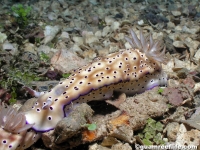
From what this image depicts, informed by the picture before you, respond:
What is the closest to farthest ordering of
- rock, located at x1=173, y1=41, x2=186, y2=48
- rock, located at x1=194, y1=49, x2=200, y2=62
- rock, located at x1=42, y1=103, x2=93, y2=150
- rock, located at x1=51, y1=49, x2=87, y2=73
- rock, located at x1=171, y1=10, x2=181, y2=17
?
rock, located at x1=42, y1=103, x2=93, y2=150
rock, located at x1=51, y1=49, x2=87, y2=73
rock, located at x1=194, y1=49, x2=200, y2=62
rock, located at x1=173, y1=41, x2=186, y2=48
rock, located at x1=171, y1=10, x2=181, y2=17

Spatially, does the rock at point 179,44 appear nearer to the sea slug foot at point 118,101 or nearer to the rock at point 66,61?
the rock at point 66,61

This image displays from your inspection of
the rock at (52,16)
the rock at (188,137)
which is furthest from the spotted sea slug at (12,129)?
the rock at (52,16)

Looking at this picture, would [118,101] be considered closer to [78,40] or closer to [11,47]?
[78,40]

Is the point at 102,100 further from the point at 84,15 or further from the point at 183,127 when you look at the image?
the point at 84,15

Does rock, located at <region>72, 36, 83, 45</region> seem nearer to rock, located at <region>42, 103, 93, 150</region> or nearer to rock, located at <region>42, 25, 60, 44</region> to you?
rock, located at <region>42, 25, 60, 44</region>

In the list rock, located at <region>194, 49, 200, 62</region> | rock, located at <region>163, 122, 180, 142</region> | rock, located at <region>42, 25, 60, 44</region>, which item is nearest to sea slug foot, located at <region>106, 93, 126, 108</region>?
rock, located at <region>163, 122, 180, 142</region>

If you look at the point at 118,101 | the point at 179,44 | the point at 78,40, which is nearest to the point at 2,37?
the point at 78,40
